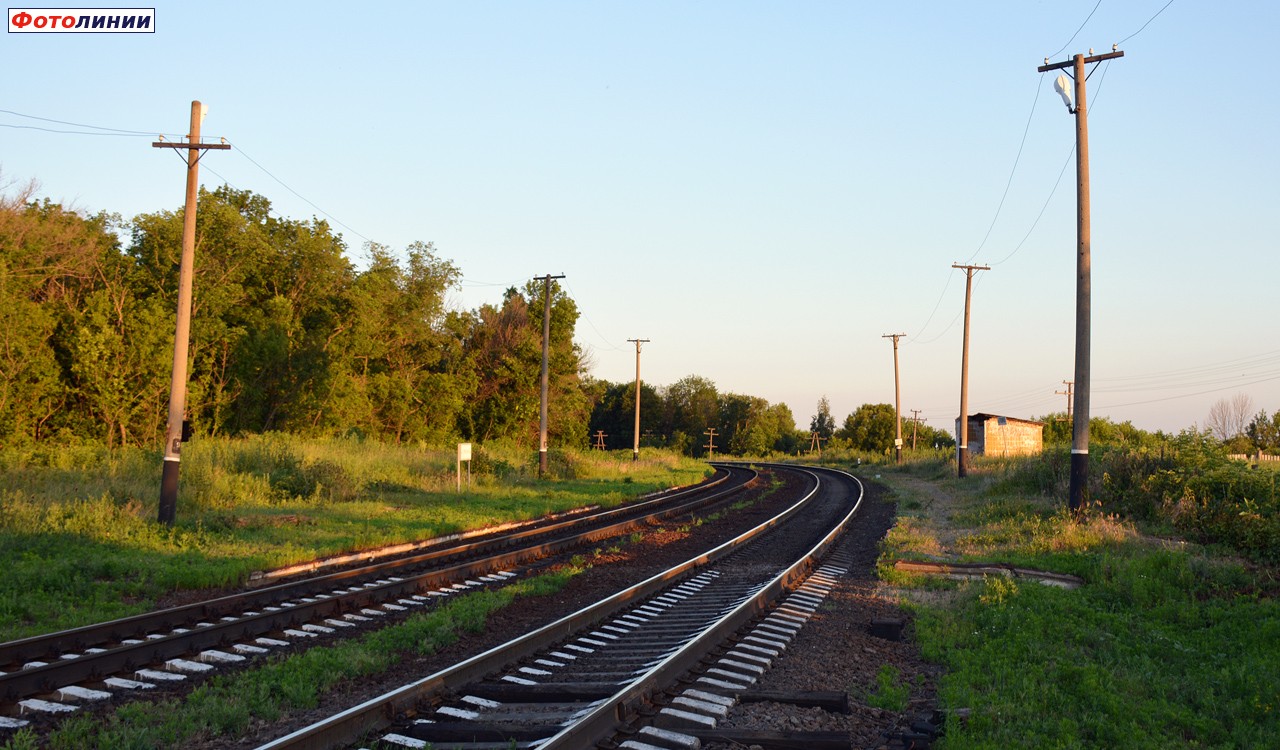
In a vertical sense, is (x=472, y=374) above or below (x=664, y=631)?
above

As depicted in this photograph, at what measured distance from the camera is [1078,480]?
17703 millimetres

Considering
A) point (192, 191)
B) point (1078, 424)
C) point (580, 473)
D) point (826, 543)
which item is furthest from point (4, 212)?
point (1078, 424)

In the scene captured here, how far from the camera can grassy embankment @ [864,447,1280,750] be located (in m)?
6.87

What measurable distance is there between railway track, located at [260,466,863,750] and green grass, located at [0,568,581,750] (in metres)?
0.92

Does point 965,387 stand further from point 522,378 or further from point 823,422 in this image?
point 823,422

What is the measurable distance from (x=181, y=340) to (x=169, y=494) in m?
2.86

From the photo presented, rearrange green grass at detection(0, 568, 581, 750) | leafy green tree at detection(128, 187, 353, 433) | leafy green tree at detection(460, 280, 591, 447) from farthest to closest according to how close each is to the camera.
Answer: leafy green tree at detection(460, 280, 591, 447) < leafy green tree at detection(128, 187, 353, 433) < green grass at detection(0, 568, 581, 750)

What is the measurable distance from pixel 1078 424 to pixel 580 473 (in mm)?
23155

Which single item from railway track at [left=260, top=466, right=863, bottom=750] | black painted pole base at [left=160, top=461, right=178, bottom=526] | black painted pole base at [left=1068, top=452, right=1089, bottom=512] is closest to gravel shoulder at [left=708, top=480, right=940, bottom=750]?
railway track at [left=260, top=466, right=863, bottom=750]

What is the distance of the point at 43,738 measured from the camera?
Result: 6.00 m

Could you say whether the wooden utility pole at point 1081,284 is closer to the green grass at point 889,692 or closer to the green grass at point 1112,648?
the green grass at point 1112,648

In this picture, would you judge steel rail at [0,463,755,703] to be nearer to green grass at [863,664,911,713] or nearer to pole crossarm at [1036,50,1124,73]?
green grass at [863,664,911,713]

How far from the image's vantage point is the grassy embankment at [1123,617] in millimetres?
6867

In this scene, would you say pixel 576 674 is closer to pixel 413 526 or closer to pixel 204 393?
pixel 413 526
